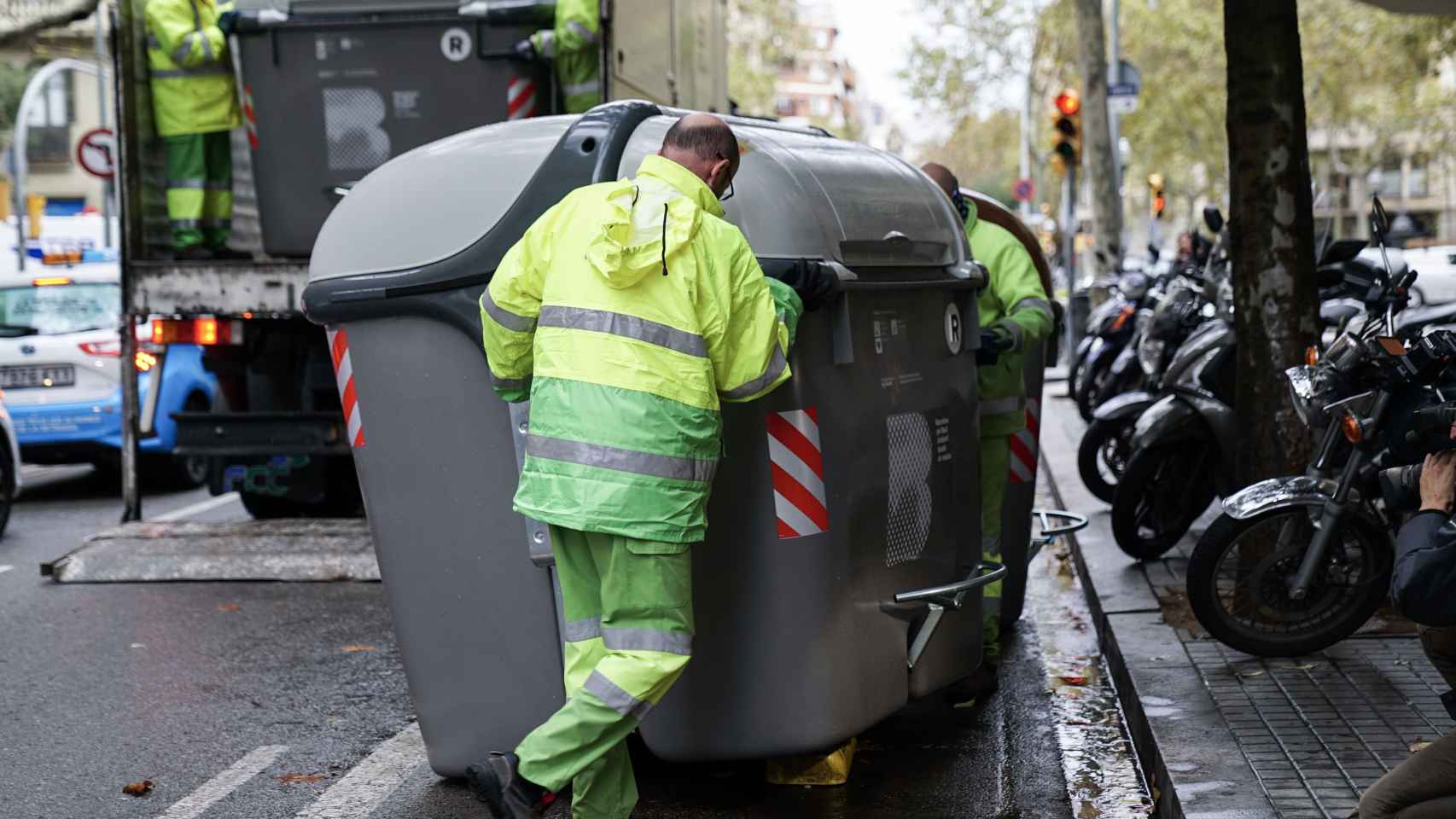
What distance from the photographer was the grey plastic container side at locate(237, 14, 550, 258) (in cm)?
830

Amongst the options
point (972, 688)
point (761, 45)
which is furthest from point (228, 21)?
point (761, 45)

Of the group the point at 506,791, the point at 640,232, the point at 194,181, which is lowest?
the point at 506,791

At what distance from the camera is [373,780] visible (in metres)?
5.03

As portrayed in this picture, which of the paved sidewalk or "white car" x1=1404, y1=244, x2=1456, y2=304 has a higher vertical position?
"white car" x1=1404, y1=244, x2=1456, y2=304

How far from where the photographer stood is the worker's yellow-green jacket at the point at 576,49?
8.00 m

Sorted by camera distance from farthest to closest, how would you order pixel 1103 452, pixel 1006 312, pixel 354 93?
pixel 1103 452 → pixel 354 93 → pixel 1006 312

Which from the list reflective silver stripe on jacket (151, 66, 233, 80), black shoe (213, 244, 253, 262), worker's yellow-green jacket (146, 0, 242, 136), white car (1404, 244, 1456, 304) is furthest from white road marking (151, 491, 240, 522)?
white car (1404, 244, 1456, 304)

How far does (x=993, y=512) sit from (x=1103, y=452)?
3.74 m

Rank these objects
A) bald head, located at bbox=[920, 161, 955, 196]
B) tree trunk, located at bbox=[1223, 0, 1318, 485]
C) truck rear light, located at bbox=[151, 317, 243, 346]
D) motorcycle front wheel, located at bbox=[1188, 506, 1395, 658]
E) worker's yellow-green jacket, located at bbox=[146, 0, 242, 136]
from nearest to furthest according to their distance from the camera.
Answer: motorcycle front wheel, located at bbox=[1188, 506, 1395, 658] → bald head, located at bbox=[920, 161, 955, 196] → tree trunk, located at bbox=[1223, 0, 1318, 485] → worker's yellow-green jacket, located at bbox=[146, 0, 242, 136] → truck rear light, located at bbox=[151, 317, 243, 346]

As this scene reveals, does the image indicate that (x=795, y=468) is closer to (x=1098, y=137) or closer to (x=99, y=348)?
(x=99, y=348)

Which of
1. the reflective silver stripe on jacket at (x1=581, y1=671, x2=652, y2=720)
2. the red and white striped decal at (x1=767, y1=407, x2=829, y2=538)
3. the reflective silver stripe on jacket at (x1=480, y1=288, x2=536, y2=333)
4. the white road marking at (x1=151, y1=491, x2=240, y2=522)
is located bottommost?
the white road marking at (x1=151, y1=491, x2=240, y2=522)

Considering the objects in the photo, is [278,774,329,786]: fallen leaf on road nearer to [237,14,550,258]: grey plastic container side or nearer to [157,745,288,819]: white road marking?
[157,745,288,819]: white road marking

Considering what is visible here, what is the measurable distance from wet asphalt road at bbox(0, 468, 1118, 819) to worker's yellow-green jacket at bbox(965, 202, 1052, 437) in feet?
3.19

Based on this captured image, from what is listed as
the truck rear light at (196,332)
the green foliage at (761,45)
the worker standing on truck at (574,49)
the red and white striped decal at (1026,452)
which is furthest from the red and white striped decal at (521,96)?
the green foliage at (761,45)
